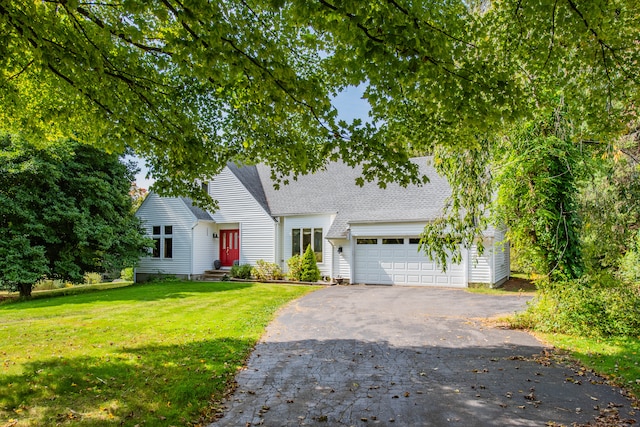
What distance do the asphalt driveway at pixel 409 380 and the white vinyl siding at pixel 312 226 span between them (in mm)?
9175

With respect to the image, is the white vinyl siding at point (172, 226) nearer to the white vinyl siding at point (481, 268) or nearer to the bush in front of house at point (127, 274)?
A: the bush in front of house at point (127, 274)

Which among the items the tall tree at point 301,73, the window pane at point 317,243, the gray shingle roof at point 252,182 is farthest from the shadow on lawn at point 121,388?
the gray shingle roof at point 252,182

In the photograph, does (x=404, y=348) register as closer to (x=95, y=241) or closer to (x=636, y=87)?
(x=636, y=87)

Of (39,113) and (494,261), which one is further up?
(39,113)

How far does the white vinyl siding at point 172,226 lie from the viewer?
65.9ft

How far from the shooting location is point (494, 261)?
1605cm

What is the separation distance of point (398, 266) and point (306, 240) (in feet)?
16.5

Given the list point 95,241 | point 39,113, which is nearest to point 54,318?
point 39,113

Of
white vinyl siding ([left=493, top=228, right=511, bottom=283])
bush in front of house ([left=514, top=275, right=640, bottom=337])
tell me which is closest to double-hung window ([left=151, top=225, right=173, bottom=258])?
white vinyl siding ([left=493, top=228, right=511, bottom=283])

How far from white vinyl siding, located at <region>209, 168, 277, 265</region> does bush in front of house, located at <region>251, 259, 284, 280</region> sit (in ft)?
1.99

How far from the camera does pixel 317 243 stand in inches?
764

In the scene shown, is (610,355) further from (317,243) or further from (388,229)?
(317,243)

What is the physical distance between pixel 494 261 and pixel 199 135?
13.5 m

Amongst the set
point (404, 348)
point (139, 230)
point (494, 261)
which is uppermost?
point (139, 230)
